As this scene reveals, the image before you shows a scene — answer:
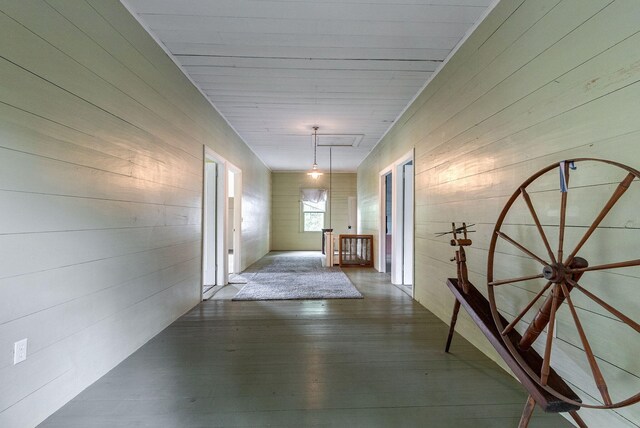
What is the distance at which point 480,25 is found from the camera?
84.0 inches

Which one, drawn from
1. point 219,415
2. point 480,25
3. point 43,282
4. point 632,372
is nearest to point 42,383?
point 43,282

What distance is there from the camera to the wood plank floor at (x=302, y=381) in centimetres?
150

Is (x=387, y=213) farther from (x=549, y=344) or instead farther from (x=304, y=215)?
(x=549, y=344)

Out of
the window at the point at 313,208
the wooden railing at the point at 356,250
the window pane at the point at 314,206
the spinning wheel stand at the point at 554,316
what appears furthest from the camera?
the window pane at the point at 314,206

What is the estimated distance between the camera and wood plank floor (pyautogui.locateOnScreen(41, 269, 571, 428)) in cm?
150

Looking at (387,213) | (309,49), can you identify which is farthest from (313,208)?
(309,49)

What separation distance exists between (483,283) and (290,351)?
151 centimetres

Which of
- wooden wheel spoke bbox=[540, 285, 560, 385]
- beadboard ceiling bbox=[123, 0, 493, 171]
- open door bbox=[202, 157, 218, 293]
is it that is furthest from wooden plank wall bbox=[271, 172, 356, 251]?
wooden wheel spoke bbox=[540, 285, 560, 385]

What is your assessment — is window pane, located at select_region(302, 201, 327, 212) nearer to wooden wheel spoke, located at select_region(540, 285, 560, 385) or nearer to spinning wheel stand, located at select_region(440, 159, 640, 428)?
spinning wheel stand, located at select_region(440, 159, 640, 428)

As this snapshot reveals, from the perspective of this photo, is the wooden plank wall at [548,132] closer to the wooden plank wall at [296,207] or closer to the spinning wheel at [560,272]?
the spinning wheel at [560,272]

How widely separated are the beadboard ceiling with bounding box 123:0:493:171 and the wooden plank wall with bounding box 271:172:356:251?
15.7 feet

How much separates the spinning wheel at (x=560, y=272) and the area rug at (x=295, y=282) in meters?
2.20

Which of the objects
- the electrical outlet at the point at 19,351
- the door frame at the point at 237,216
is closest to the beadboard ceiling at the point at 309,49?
the door frame at the point at 237,216

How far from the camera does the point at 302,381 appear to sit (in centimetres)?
182
